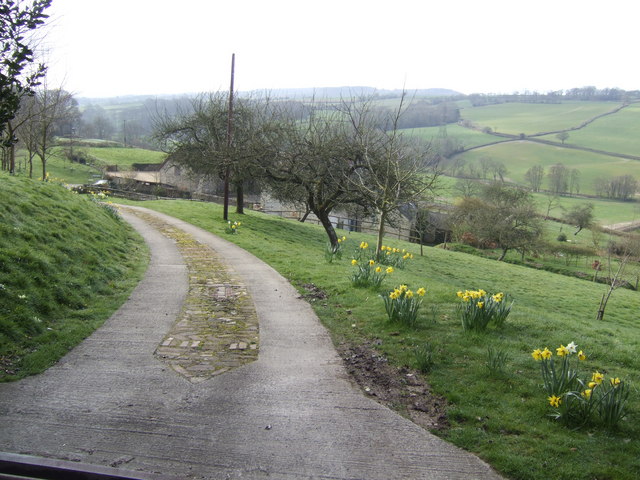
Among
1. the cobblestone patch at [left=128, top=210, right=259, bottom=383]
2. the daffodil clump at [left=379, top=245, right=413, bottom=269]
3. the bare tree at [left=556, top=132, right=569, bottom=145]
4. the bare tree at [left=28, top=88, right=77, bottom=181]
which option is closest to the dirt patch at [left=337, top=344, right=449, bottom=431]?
the cobblestone patch at [left=128, top=210, right=259, bottom=383]

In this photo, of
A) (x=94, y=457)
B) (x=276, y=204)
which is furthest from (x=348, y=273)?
(x=276, y=204)

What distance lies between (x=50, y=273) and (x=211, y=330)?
3447 mm

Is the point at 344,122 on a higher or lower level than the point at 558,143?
lower

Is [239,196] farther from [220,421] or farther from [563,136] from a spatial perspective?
[563,136]

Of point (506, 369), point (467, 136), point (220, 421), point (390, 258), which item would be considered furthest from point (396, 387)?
point (467, 136)

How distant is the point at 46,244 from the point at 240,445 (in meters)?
7.64

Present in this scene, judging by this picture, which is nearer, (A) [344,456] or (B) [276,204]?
(A) [344,456]

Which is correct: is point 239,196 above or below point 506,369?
above

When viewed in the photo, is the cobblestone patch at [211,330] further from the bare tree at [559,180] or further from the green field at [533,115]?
the green field at [533,115]

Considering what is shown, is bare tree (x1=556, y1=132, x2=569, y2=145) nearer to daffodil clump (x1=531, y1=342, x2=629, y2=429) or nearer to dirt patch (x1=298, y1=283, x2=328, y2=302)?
dirt patch (x1=298, y1=283, x2=328, y2=302)

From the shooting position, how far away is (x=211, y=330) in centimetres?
774

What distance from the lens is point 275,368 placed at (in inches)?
247

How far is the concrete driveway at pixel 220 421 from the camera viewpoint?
4.12 metres

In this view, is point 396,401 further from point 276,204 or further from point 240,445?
point 276,204
